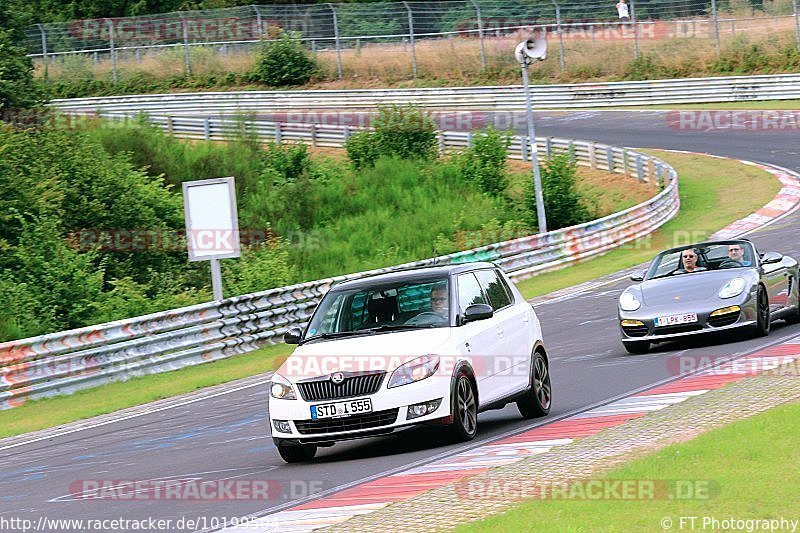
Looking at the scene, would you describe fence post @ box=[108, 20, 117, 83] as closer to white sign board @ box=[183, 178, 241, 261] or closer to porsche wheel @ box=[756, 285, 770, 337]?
white sign board @ box=[183, 178, 241, 261]

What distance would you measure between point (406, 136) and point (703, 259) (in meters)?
30.6

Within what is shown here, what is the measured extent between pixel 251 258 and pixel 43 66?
30.4 metres

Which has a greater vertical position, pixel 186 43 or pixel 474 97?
pixel 186 43

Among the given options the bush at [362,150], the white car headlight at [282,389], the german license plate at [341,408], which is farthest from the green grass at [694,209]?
the german license plate at [341,408]

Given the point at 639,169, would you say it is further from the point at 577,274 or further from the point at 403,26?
the point at 403,26

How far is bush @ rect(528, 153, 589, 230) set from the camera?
3925cm

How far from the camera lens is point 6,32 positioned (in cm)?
4278

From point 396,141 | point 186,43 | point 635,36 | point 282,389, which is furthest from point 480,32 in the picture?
point 282,389

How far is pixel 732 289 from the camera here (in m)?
16.0

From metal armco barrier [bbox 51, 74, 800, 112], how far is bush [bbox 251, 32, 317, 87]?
2.44m

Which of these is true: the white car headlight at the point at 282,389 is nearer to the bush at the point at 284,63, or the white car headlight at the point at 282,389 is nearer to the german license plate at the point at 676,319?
the german license plate at the point at 676,319

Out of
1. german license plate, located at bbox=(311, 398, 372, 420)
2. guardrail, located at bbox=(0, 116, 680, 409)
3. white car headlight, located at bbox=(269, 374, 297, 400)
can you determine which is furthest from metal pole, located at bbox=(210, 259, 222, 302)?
german license plate, located at bbox=(311, 398, 372, 420)

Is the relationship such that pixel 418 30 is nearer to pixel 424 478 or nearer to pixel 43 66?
pixel 43 66

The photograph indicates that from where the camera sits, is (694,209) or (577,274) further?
(694,209)
